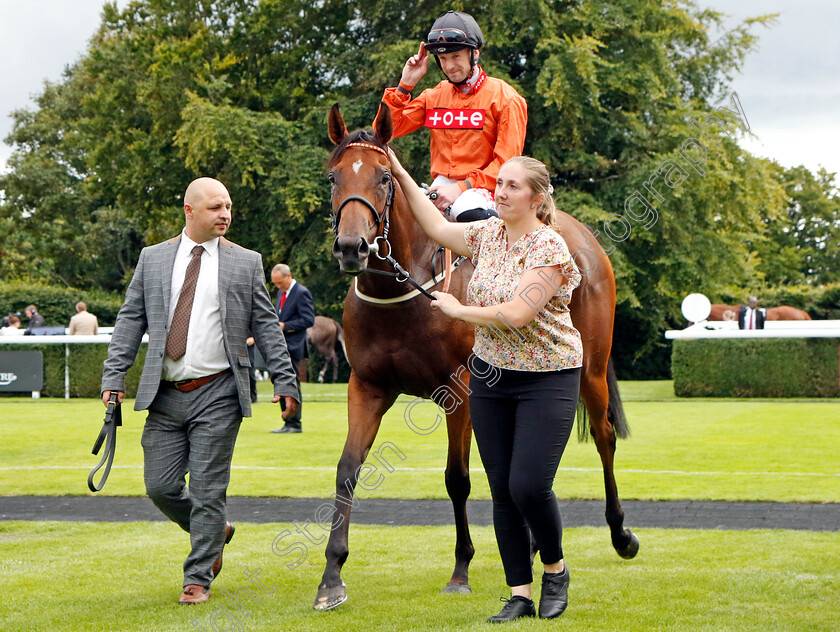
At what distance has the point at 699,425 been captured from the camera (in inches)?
518

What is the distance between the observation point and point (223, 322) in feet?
15.1

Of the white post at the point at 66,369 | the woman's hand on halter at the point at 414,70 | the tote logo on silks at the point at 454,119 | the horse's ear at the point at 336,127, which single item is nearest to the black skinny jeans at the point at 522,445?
the horse's ear at the point at 336,127

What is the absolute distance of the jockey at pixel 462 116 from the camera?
523 cm

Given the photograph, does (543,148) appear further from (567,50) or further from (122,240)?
(122,240)

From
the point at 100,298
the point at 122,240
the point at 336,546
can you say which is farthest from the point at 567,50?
the point at 122,240

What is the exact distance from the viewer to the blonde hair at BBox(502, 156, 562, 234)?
13.1 feet

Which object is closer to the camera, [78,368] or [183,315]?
[183,315]

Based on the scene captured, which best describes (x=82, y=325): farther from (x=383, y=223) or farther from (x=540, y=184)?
(x=540, y=184)

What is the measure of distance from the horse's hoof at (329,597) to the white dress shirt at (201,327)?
1.13 metres

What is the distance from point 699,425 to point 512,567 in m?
9.59

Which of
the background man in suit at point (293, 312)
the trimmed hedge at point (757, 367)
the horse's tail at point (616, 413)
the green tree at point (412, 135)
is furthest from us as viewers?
the green tree at point (412, 135)

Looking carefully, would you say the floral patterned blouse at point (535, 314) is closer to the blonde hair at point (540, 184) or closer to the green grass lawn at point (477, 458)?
the blonde hair at point (540, 184)

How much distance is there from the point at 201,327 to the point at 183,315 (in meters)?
0.10

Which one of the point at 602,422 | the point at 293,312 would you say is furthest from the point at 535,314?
the point at 293,312
